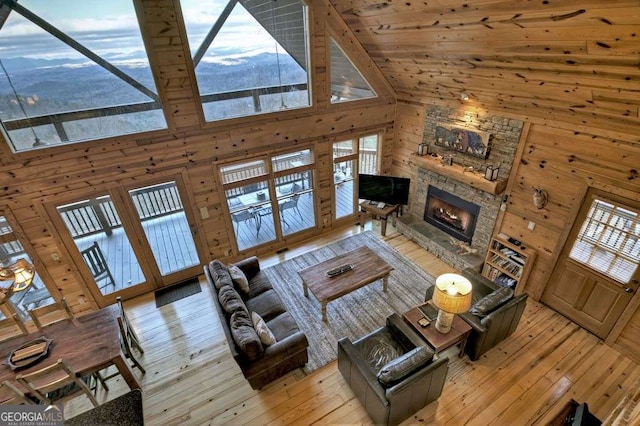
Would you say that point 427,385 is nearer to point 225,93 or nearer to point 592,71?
point 592,71

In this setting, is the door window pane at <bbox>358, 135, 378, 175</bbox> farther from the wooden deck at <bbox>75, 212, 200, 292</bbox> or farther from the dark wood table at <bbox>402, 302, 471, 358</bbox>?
the wooden deck at <bbox>75, 212, 200, 292</bbox>

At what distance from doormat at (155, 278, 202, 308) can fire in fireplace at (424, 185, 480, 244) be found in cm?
505

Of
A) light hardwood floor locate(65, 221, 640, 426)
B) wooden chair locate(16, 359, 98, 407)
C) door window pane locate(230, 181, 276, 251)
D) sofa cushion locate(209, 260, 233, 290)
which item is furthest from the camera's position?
door window pane locate(230, 181, 276, 251)

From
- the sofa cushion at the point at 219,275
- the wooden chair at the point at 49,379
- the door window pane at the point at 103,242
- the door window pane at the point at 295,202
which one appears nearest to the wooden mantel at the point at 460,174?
the door window pane at the point at 295,202

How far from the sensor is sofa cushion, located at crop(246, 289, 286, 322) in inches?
174

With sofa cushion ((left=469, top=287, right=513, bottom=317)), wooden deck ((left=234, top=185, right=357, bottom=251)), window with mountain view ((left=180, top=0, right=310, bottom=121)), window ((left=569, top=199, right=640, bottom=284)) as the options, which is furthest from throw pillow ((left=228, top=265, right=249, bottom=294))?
window ((left=569, top=199, right=640, bottom=284))

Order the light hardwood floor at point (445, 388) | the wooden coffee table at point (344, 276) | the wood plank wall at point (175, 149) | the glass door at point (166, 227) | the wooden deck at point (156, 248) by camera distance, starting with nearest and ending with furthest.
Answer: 1. the light hardwood floor at point (445, 388)
2. the wood plank wall at point (175, 149)
3. the wooden coffee table at point (344, 276)
4. the glass door at point (166, 227)
5. the wooden deck at point (156, 248)

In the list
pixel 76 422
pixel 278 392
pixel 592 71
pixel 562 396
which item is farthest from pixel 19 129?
pixel 562 396

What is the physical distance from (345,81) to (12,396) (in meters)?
6.45

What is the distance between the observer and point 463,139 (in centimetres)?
560

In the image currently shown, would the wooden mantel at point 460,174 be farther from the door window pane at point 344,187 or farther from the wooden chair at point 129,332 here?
the wooden chair at point 129,332

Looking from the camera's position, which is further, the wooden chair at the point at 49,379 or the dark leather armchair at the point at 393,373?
the dark leather armchair at the point at 393,373

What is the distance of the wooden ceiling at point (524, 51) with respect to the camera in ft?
8.84

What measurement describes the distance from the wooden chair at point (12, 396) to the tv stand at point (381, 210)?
5897mm
